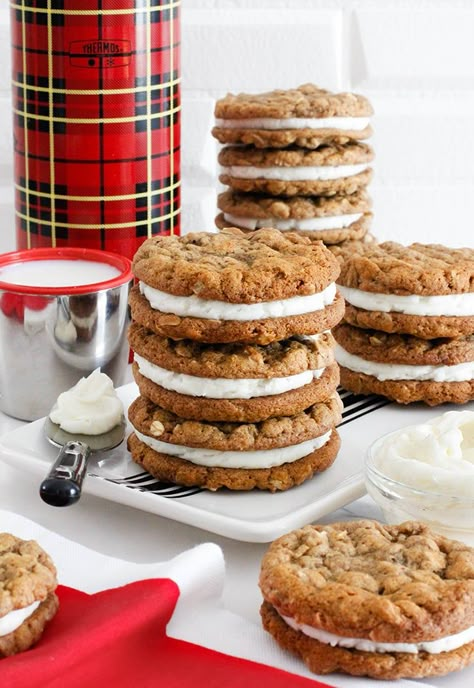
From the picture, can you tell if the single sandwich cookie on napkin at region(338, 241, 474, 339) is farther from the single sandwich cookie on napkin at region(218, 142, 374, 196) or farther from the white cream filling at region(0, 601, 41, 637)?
the white cream filling at region(0, 601, 41, 637)

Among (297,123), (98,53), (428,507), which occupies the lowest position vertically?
(428,507)

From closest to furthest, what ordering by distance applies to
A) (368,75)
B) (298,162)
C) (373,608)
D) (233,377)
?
1. (373,608)
2. (233,377)
3. (298,162)
4. (368,75)

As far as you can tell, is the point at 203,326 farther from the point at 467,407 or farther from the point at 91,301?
the point at 467,407

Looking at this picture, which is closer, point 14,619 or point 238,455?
point 14,619

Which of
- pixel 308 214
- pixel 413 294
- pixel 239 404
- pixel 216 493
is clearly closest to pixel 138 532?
pixel 216 493

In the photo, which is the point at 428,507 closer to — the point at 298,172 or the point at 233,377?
the point at 233,377

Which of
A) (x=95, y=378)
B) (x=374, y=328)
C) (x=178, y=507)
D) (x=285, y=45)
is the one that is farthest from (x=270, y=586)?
(x=285, y=45)

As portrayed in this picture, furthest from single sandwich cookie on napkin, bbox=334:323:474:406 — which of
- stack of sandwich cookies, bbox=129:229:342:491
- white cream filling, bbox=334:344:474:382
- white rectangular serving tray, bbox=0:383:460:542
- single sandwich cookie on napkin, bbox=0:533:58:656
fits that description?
single sandwich cookie on napkin, bbox=0:533:58:656
